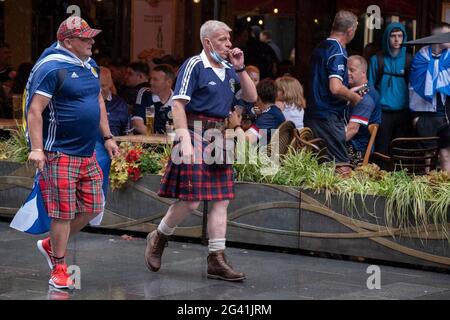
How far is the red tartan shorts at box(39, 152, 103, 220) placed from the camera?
7113 mm

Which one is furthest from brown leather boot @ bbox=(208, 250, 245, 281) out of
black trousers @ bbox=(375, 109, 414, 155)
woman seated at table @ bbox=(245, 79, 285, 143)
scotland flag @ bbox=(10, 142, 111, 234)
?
black trousers @ bbox=(375, 109, 414, 155)

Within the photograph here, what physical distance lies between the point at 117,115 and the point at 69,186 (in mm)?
3829

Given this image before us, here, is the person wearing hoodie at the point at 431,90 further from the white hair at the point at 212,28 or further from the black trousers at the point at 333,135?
the white hair at the point at 212,28

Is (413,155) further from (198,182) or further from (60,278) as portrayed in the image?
(60,278)

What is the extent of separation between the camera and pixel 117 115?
1091 cm

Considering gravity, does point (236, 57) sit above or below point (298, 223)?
above

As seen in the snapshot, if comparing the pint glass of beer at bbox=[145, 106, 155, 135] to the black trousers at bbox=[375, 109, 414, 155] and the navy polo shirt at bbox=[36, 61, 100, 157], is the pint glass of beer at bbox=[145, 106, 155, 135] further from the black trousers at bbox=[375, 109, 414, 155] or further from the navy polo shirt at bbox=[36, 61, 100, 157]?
the navy polo shirt at bbox=[36, 61, 100, 157]

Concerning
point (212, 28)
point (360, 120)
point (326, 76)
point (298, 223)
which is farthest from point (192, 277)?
point (360, 120)

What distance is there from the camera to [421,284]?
7.61 m

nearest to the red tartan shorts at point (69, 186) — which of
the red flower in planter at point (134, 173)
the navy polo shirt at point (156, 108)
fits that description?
the red flower in planter at point (134, 173)

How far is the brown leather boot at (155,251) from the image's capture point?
7.80 m
